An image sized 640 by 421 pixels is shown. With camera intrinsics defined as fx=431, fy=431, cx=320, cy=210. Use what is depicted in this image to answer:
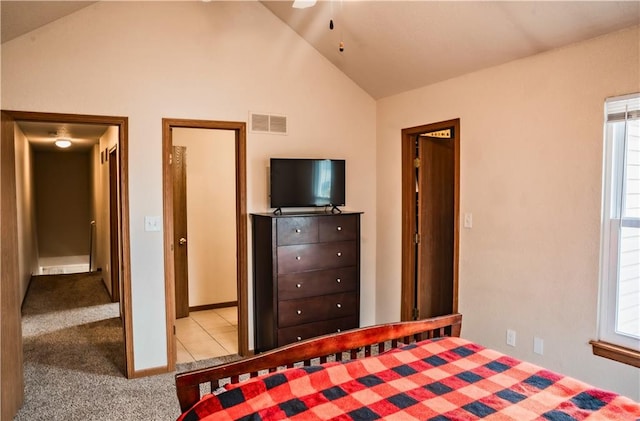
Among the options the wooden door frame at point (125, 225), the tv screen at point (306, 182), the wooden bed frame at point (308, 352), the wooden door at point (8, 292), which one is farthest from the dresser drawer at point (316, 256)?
the wooden door at point (8, 292)

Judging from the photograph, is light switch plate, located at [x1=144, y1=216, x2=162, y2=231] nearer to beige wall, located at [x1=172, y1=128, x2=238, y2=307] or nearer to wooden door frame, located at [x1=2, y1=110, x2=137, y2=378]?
wooden door frame, located at [x1=2, y1=110, x2=137, y2=378]

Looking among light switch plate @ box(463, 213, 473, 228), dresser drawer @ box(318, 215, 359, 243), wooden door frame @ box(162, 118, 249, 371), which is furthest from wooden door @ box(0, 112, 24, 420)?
light switch plate @ box(463, 213, 473, 228)

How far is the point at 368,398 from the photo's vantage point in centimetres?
168

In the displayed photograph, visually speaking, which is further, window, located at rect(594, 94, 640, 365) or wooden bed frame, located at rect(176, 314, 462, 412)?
window, located at rect(594, 94, 640, 365)

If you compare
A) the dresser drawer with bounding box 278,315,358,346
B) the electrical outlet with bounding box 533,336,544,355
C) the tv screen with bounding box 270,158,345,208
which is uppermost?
the tv screen with bounding box 270,158,345,208

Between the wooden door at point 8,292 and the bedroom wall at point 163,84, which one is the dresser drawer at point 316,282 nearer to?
the bedroom wall at point 163,84

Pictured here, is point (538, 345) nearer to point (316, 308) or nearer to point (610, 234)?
point (610, 234)

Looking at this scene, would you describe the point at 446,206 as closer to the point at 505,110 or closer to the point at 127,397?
the point at 505,110

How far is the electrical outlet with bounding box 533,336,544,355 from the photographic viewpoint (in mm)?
2994

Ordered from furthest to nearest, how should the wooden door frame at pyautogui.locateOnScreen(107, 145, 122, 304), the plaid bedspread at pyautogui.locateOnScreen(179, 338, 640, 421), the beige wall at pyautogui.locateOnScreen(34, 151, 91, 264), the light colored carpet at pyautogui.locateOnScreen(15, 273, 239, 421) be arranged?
the beige wall at pyautogui.locateOnScreen(34, 151, 91, 264) < the wooden door frame at pyautogui.locateOnScreen(107, 145, 122, 304) < the light colored carpet at pyautogui.locateOnScreen(15, 273, 239, 421) < the plaid bedspread at pyautogui.locateOnScreen(179, 338, 640, 421)

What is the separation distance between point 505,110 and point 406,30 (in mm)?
972

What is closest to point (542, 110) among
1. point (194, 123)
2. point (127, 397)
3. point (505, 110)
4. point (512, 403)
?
point (505, 110)

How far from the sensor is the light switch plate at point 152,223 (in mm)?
3549

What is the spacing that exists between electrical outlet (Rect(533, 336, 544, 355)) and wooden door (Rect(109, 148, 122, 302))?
437 centimetres
